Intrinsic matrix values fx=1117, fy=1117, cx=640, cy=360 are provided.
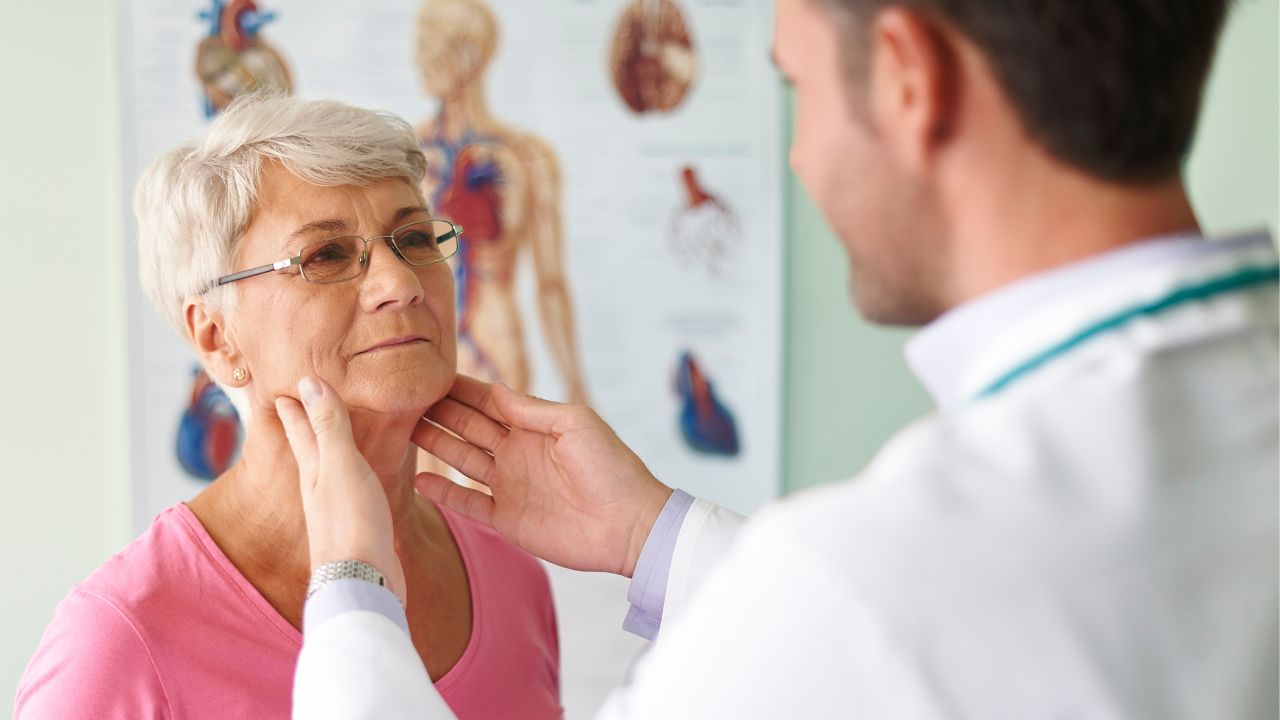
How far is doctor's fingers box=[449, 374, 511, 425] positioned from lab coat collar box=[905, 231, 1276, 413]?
2.98 feet

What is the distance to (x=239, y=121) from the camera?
1.53 metres

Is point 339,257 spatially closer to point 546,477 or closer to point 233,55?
point 546,477

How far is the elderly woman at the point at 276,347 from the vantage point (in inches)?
55.1

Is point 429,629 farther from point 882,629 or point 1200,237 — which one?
point 1200,237

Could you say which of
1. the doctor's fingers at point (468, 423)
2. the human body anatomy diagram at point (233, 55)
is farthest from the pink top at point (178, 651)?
the human body anatomy diagram at point (233, 55)

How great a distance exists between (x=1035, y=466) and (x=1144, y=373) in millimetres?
102

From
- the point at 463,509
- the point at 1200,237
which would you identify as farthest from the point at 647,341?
the point at 1200,237

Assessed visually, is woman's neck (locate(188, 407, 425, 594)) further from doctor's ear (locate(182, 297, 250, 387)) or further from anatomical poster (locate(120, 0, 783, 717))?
anatomical poster (locate(120, 0, 783, 717))

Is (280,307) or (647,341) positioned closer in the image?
(280,307)

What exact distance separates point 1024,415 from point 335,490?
2.59 ft

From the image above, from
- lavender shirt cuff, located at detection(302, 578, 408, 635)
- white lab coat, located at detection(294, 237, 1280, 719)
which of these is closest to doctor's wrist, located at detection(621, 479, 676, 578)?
lavender shirt cuff, located at detection(302, 578, 408, 635)

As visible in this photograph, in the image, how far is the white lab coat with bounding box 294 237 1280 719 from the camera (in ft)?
2.39

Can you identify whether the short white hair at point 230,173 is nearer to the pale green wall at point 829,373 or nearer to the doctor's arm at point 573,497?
the doctor's arm at point 573,497

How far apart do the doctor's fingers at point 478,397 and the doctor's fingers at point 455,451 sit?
55 millimetres
